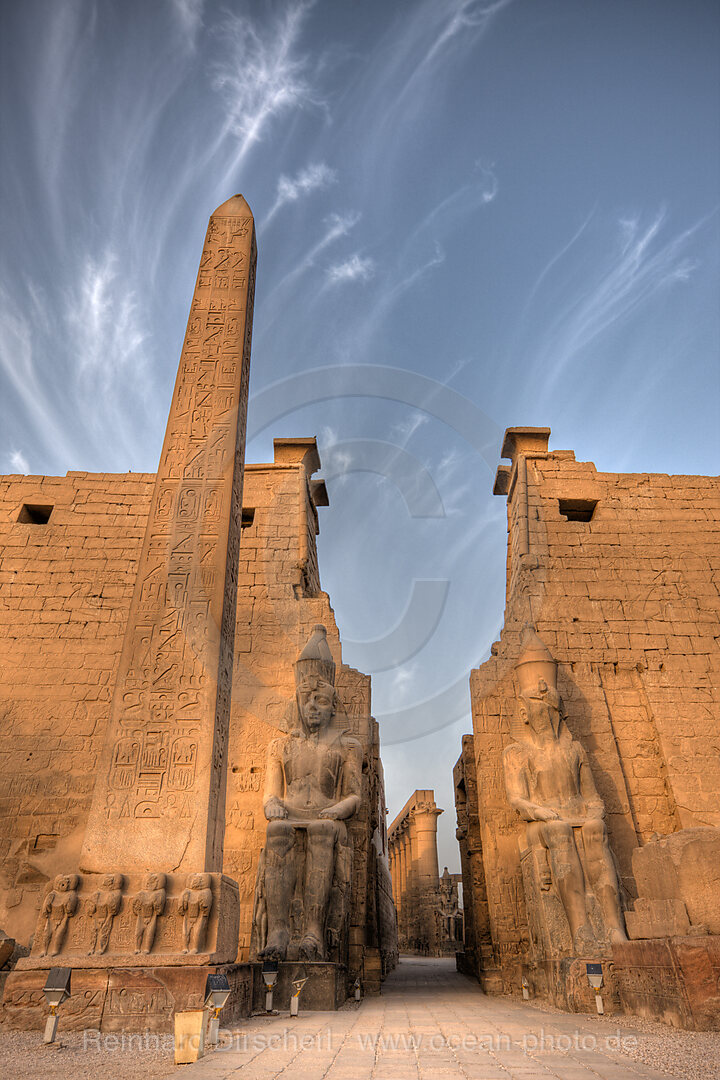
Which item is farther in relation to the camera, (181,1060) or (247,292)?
(247,292)

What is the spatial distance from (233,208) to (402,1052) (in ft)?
20.7

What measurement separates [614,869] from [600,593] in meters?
3.28

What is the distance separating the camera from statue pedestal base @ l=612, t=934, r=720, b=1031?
3.27 metres

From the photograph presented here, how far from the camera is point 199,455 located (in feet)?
16.4

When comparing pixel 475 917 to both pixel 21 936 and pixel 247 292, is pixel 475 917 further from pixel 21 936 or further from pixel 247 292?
pixel 247 292

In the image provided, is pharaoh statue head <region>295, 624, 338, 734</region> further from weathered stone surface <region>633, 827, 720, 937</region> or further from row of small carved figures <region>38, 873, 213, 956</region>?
weathered stone surface <region>633, 827, 720, 937</region>

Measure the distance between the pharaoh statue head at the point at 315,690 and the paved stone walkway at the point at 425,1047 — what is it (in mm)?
2085

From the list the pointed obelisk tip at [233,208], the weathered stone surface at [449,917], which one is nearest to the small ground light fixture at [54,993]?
the pointed obelisk tip at [233,208]

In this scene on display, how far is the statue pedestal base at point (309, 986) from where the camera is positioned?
443 centimetres

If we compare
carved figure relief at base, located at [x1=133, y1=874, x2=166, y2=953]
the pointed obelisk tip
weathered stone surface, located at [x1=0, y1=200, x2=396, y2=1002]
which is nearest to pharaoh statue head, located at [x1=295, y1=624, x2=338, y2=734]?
weathered stone surface, located at [x1=0, y1=200, x2=396, y2=1002]

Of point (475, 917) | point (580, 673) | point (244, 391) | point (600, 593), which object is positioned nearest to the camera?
point (244, 391)

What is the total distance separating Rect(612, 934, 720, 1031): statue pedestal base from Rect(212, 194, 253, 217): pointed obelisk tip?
622cm

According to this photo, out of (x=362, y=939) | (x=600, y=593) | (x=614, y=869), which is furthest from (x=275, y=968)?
(x=600, y=593)

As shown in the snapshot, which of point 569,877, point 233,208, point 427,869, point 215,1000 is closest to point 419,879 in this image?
point 427,869
